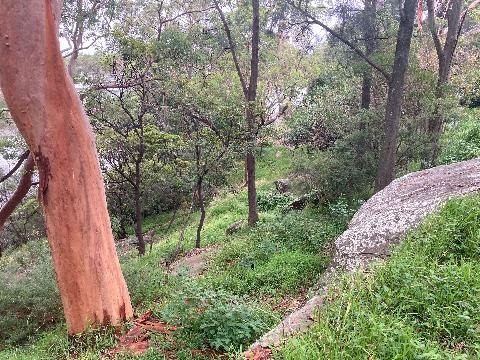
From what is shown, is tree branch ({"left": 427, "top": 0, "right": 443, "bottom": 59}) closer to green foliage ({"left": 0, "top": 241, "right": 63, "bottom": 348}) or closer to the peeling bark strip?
the peeling bark strip

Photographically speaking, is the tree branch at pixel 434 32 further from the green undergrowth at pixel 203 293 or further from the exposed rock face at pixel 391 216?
the exposed rock face at pixel 391 216

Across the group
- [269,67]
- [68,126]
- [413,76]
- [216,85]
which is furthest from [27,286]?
[269,67]

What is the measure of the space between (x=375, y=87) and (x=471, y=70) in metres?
7.55

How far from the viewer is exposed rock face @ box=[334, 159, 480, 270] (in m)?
5.21

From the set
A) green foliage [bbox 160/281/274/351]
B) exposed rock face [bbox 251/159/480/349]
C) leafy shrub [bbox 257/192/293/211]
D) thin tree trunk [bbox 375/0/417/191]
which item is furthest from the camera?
leafy shrub [bbox 257/192/293/211]

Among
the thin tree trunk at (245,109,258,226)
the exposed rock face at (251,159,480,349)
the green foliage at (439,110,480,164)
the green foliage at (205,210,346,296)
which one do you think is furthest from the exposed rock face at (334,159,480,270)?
the thin tree trunk at (245,109,258,226)

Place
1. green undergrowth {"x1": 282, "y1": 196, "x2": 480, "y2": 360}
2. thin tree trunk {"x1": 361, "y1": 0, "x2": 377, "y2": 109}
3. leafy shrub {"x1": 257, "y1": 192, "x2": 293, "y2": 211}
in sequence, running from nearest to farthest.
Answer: green undergrowth {"x1": 282, "y1": 196, "x2": 480, "y2": 360}, thin tree trunk {"x1": 361, "y1": 0, "x2": 377, "y2": 109}, leafy shrub {"x1": 257, "y1": 192, "x2": 293, "y2": 211}

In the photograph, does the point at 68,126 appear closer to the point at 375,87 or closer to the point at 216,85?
the point at 375,87

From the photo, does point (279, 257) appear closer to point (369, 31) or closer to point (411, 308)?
point (411, 308)

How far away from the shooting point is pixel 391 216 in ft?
18.6

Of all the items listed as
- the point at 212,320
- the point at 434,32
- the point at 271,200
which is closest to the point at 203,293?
the point at 212,320

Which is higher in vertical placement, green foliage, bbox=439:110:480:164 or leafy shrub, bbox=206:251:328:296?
green foliage, bbox=439:110:480:164

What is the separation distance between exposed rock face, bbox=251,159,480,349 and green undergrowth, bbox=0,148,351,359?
81 centimetres

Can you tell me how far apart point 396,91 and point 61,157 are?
6.18 metres
